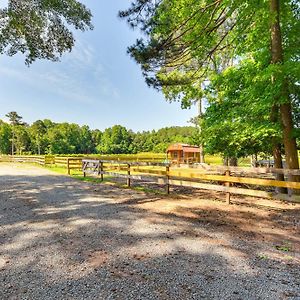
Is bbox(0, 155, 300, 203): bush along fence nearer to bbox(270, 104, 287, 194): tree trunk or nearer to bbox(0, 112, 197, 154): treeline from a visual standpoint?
bbox(270, 104, 287, 194): tree trunk

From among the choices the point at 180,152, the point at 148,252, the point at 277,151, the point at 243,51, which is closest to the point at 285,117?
the point at 277,151

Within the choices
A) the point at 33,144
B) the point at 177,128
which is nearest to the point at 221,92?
the point at 33,144

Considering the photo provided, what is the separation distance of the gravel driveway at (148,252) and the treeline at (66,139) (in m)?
40.3

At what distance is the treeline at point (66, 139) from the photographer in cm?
6312

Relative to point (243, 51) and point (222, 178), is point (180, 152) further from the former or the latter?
point (222, 178)

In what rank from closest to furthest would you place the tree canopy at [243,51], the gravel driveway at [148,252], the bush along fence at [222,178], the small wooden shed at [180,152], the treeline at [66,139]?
1. the gravel driveway at [148,252]
2. the bush along fence at [222,178]
3. the tree canopy at [243,51]
4. the small wooden shed at [180,152]
5. the treeline at [66,139]

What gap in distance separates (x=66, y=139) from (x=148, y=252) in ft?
231

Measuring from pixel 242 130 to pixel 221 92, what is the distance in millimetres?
2970

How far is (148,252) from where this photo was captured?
3.69 m

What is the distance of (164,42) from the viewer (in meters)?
8.00

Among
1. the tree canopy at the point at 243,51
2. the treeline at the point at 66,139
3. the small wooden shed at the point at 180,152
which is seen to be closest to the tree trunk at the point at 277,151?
the tree canopy at the point at 243,51

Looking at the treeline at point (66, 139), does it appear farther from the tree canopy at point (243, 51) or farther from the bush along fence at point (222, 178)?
the tree canopy at point (243, 51)

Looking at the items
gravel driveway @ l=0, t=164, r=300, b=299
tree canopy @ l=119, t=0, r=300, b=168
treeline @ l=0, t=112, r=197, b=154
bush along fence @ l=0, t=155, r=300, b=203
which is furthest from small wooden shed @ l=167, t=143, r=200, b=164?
gravel driveway @ l=0, t=164, r=300, b=299

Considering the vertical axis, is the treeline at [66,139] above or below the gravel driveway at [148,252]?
above
